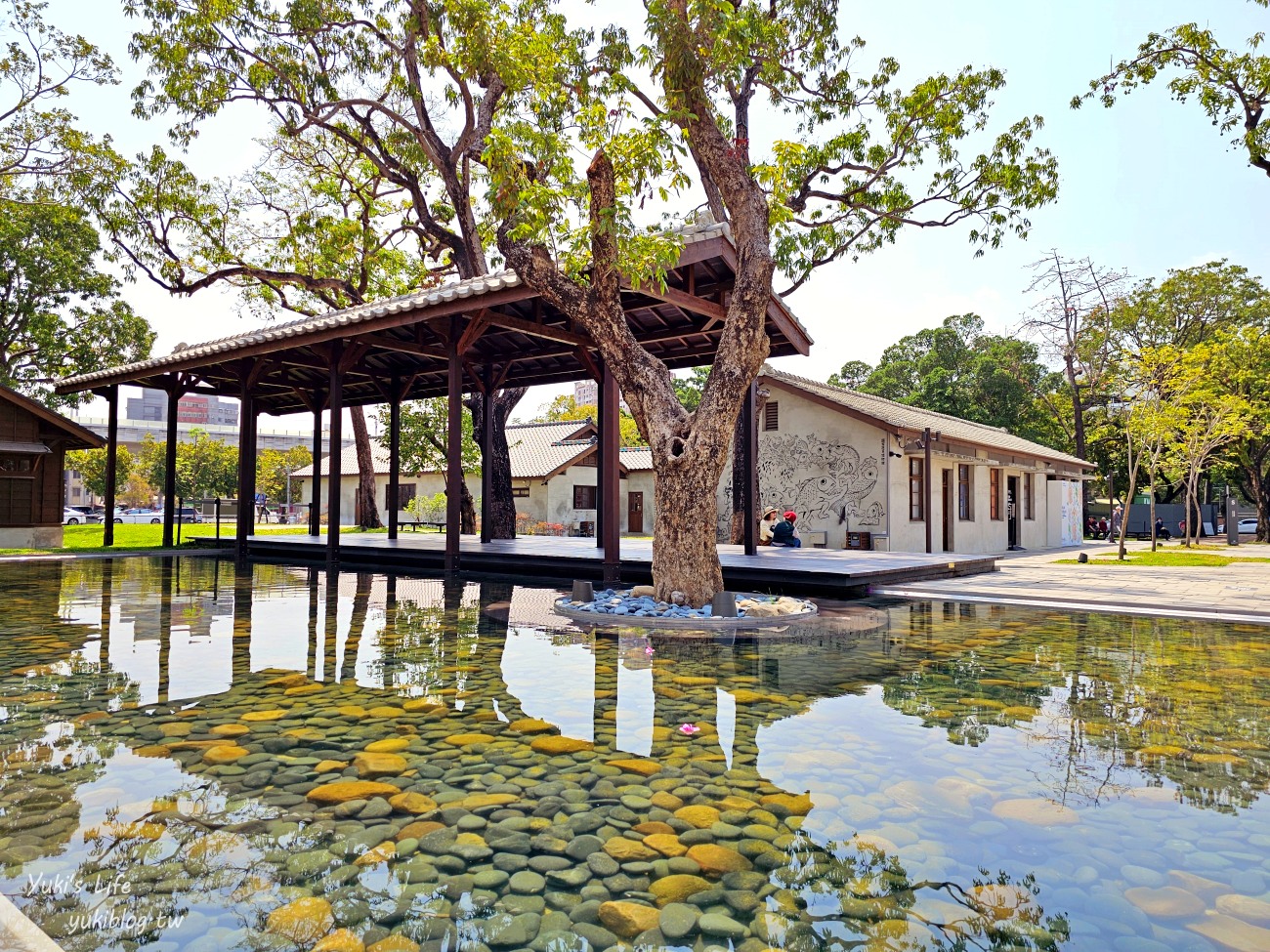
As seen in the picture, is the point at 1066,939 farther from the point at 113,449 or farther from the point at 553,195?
the point at 113,449

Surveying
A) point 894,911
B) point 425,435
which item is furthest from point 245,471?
point 894,911

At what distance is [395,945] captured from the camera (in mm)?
1822

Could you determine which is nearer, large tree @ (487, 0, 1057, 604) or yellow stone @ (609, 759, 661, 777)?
yellow stone @ (609, 759, 661, 777)

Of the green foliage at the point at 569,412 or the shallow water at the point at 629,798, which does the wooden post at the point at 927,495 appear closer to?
the shallow water at the point at 629,798

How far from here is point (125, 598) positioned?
835cm

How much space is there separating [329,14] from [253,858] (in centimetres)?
1426

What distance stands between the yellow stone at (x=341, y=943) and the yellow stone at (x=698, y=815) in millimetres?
1102

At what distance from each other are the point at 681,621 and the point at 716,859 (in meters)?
4.55

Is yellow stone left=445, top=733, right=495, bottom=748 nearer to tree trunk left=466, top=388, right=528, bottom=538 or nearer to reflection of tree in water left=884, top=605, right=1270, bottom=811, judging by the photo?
reflection of tree in water left=884, top=605, right=1270, bottom=811

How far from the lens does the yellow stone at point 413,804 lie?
8.67 feet

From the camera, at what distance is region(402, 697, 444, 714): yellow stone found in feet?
12.8

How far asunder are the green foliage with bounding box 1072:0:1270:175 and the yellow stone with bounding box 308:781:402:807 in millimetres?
9612

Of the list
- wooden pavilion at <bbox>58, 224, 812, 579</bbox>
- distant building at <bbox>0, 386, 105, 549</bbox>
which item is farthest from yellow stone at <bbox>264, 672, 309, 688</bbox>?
distant building at <bbox>0, 386, 105, 549</bbox>

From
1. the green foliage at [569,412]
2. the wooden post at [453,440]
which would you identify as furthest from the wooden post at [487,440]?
the green foliage at [569,412]
